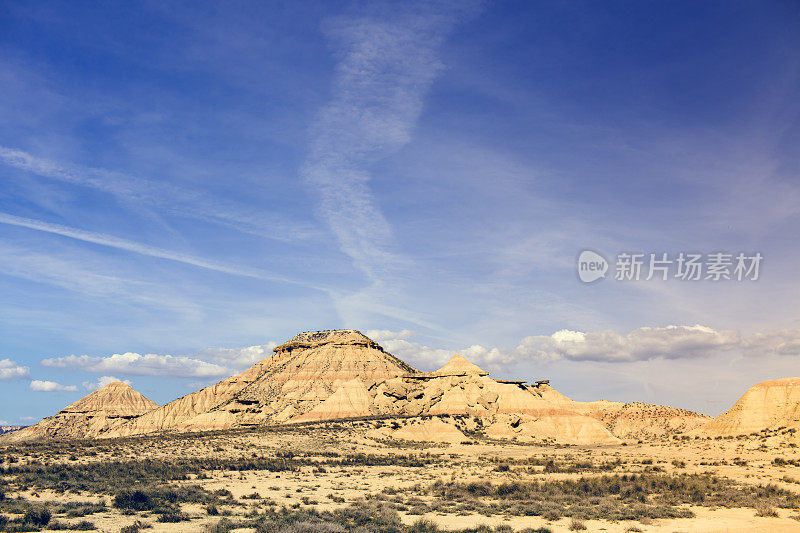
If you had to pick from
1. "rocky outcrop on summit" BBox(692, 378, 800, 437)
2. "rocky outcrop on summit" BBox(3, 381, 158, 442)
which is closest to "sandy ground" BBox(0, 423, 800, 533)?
"rocky outcrop on summit" BBox(692, 378, 800, 437)

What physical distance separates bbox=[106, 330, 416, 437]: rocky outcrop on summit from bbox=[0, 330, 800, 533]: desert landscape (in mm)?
951

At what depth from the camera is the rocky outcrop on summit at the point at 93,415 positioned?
6358 inches

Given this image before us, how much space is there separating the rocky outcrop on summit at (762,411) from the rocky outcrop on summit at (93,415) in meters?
156

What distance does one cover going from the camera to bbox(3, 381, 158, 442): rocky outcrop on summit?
162 m

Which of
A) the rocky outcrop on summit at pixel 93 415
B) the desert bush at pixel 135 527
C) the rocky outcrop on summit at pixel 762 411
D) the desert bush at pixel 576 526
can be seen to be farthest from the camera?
the rocky outcrop on summit at pixel 93 415

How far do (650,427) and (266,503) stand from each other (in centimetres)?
11853

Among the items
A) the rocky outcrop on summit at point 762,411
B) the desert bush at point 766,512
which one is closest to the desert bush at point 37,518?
the desert bush at point 766,512

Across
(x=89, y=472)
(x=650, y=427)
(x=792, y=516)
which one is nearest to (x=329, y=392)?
(x=650, y=427)

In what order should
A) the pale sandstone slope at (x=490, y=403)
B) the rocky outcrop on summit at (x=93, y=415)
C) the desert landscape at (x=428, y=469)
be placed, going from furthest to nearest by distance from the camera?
the rocky outcrop on summit at (x=93, y=415), the pale sandstone slope at (x=490, y=403), the desert landscape at (x=428, y=469)

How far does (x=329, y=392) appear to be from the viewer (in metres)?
129

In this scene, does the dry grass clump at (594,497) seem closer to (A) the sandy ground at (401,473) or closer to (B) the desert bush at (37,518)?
(A) the sandy ground at (401,473)

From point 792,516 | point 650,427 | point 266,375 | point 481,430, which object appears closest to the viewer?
point 792,516

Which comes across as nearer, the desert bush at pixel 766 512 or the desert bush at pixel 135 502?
the desert bush at pixel 766 512

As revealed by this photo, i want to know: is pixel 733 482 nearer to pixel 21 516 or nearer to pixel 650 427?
pixel 21 516
